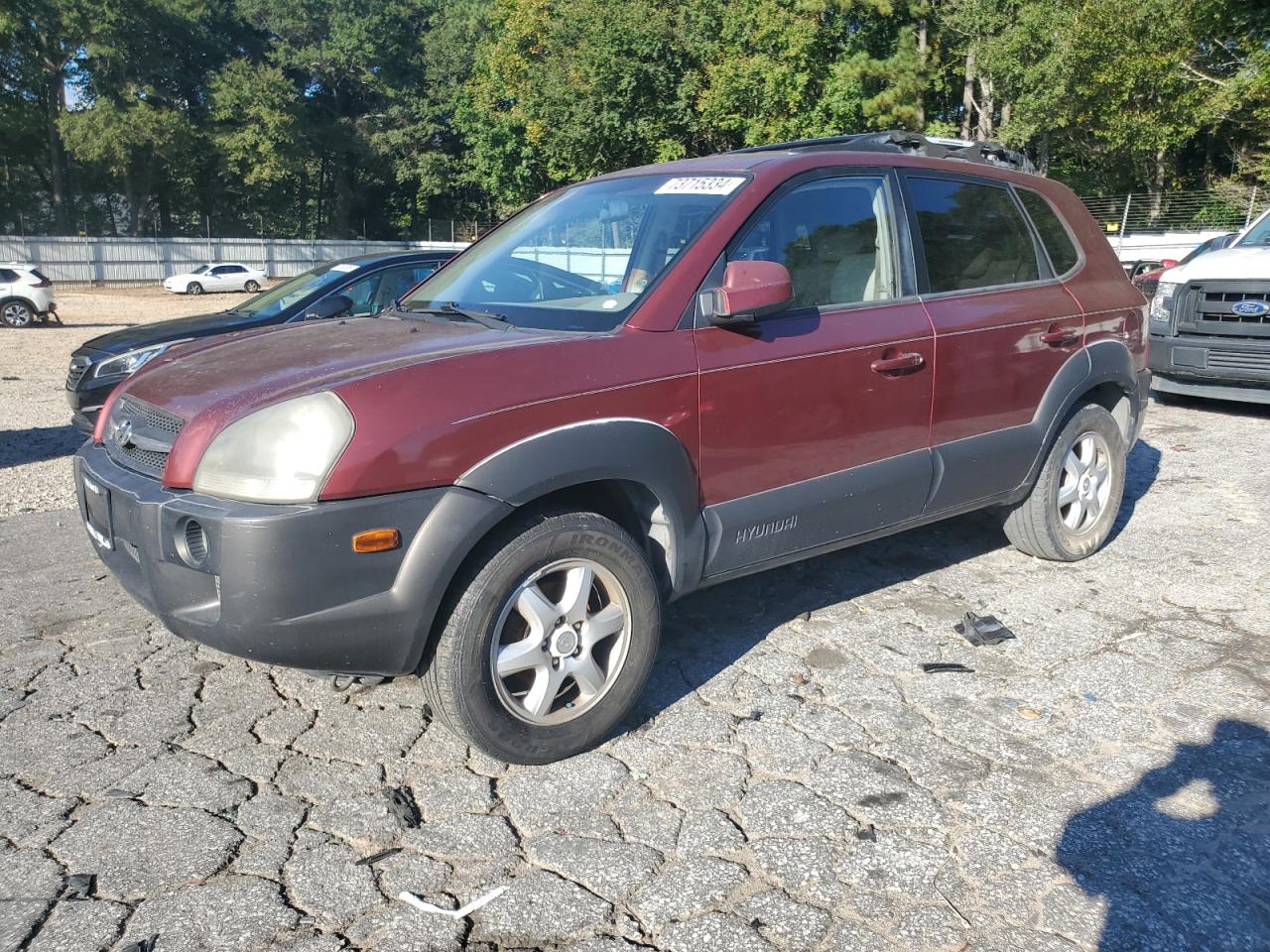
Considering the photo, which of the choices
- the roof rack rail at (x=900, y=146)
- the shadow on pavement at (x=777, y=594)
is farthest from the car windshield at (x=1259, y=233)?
the roof rack rail at (x=900, y=146)

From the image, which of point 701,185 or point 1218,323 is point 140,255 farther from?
point 701,185

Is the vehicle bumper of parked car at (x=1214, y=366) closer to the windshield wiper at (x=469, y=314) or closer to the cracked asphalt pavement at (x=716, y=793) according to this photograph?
the cracked asphalt pavement at (x=716, y=793)

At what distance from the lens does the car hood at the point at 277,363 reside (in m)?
2.91

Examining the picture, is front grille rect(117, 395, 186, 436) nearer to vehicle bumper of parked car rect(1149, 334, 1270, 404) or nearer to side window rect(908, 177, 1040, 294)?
side window rect(908, 177, 1040, 294)

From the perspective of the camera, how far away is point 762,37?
36.9 m

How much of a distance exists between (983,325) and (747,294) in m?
1.43

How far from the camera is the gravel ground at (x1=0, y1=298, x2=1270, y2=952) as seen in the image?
2516 millimetres

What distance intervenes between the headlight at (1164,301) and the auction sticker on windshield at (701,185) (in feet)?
22.1

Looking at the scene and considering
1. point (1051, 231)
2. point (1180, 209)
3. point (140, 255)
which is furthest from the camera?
point (140, 255)

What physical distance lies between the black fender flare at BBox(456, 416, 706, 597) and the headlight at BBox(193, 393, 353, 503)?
1.22 ft

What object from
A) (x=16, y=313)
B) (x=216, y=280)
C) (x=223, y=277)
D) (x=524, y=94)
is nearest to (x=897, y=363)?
(x=16, y=313)

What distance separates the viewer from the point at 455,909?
2.55 m

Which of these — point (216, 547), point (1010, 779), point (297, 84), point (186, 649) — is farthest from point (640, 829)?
point (297, 84)

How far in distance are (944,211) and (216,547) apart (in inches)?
126
